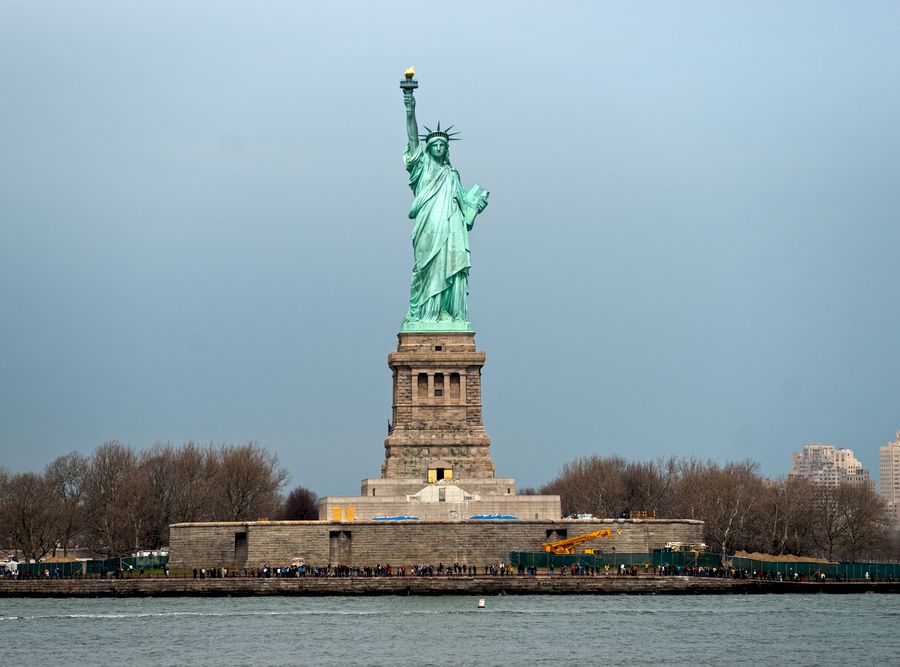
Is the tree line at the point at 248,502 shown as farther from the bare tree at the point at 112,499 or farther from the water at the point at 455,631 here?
the water at the point at 455,631

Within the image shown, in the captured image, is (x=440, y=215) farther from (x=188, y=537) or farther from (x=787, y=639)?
(x=787, y=639)

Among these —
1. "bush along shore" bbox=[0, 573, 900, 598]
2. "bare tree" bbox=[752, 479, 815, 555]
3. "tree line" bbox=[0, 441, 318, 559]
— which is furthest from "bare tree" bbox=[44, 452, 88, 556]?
"bare tree" bbox=[752, 479, 815, 555]

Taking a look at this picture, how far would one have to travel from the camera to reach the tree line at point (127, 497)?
298 ft

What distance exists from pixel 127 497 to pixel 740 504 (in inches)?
→ 1247

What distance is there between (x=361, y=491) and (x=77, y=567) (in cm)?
1277

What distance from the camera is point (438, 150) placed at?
82.6 meters

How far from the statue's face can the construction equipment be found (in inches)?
746

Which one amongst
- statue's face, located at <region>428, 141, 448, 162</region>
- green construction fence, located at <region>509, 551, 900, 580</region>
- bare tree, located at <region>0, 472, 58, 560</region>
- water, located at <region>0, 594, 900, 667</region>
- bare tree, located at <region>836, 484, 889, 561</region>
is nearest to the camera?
water, located at <region>0, 594, 900, 667</region>

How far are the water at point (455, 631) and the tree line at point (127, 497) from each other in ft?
62.9

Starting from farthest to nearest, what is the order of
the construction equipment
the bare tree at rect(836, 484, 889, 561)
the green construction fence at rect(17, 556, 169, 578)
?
1. the bare tree at rect(836, 484, 889, 561)
2. the green construction fence at rect(17, 556, 169, 578)
3. the construction equipment

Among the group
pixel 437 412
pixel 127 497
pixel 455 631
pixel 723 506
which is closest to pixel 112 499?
pixel 127 497

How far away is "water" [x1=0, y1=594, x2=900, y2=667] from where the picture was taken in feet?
168

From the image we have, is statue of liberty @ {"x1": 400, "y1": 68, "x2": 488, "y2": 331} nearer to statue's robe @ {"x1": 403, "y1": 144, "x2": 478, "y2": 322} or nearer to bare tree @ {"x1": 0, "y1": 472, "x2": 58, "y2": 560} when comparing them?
statue's robe @ {"x1": 403, "y1": 144, "x2": 478, "y2": 322}

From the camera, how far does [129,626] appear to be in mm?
60094
